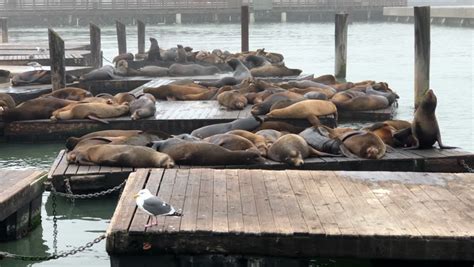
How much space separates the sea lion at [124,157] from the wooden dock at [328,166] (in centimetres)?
7

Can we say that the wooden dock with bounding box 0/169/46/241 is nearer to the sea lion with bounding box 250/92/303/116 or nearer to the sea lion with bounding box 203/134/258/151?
the sea lion with bounding box 203/134/258/151

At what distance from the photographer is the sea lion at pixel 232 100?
419 inches

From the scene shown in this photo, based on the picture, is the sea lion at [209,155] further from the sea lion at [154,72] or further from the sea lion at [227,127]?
the sea lion at [154,72]

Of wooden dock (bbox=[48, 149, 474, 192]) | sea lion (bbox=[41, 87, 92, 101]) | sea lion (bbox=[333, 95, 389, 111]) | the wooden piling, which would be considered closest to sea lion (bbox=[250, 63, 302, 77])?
sea lion (bbox=[333, 95, 389, 111])

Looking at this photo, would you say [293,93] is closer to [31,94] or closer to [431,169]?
[431,169]

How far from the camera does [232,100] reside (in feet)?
35.1

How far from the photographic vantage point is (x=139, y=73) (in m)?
16.2

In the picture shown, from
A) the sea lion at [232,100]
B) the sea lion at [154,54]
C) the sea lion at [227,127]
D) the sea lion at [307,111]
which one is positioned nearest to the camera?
the sea lion at [227,127]

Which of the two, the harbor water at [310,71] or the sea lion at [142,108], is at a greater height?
the sea lion at [142,108]

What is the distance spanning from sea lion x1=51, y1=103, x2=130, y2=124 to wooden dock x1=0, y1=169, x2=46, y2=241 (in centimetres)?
365

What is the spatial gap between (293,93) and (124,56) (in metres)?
9.57

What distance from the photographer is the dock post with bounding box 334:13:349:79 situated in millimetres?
19625

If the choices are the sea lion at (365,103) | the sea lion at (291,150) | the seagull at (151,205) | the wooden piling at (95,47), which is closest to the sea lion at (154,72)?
the wooden piling at (95,47)

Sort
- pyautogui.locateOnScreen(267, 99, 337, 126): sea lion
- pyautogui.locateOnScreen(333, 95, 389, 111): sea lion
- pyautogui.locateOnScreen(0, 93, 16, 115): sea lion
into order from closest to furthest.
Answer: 1. pyautogui.locateOnScreen(267, 99, 337, 126): sea lion
2. pyautogui.locateOnScreen(0, 93, 16, 115): sea lion
3. pyautogui.locateOnScreen(333, 95, 389, 111): sea lion
